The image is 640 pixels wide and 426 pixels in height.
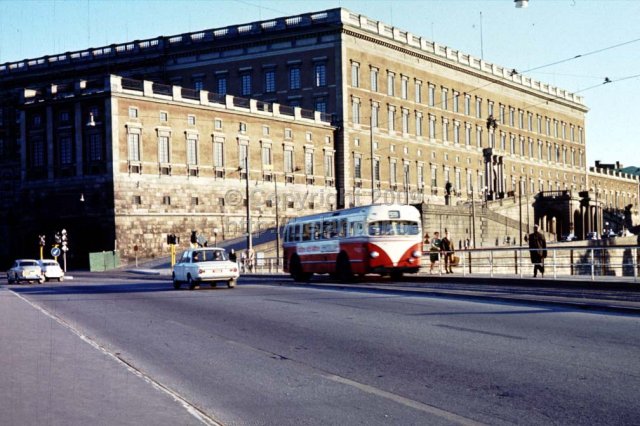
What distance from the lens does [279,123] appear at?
82.3m

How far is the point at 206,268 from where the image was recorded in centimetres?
3297

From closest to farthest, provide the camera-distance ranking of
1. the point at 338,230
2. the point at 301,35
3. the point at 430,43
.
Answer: the point at 338,230, the point at 301,35, the point at 430,43

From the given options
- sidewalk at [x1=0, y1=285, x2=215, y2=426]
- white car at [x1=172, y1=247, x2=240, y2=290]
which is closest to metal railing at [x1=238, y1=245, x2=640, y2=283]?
white car at [x1=172, y1=247, x2=240, y2=290]

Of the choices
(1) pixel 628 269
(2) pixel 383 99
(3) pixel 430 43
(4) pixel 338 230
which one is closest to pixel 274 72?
(2) pixel 383 99

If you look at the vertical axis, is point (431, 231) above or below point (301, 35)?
below

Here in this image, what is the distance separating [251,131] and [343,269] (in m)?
44.8

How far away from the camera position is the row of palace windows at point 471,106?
92688 mm

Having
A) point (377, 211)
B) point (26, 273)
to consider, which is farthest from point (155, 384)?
point (26, 273)

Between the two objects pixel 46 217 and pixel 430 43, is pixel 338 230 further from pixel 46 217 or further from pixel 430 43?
pixel 430 43

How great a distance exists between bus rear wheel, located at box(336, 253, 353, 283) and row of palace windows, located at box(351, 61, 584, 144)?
5393 centimetres

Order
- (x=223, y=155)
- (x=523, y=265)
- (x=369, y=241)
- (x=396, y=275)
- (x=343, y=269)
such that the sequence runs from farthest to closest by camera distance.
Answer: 1. (x=223, y=155)
2. (x=396, y=275)
3. (x=343, y=269)
4. (x=523, y=265)
5. (x=369, y=241)

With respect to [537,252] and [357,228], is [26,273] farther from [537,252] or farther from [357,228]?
[537,252]

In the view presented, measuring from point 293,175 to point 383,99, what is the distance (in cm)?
1594

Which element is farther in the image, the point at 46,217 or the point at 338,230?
the point at 46,217
